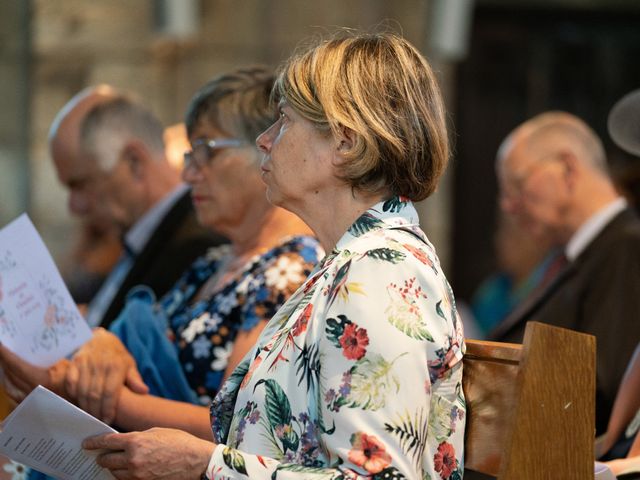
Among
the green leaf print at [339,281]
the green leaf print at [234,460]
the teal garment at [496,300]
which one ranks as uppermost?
the green leaf print at [339,281]

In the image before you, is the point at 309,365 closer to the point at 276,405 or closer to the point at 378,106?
the point at 276,405

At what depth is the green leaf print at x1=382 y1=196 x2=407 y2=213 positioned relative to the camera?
2197 mm

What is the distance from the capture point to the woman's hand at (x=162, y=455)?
206cm

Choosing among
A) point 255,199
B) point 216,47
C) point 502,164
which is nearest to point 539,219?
point 502,164

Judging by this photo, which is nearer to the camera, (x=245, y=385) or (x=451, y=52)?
(x=245, y=385)

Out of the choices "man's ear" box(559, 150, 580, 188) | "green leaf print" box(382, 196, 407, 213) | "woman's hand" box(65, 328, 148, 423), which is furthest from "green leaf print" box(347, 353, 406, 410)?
"man's ear" box(559, 150, 580, 188)

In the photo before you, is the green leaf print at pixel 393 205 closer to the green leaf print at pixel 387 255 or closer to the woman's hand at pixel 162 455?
the green leaf print at pixel 387 255

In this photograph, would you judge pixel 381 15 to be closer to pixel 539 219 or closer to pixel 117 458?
pixel 539 219

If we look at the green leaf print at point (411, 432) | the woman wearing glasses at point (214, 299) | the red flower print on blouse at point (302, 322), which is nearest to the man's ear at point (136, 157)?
the woman wearing glasses at point (214, 299)

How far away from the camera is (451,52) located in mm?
7590

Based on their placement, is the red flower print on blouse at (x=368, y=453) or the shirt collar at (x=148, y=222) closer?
the red flower print on blouse at (x=368, y=453)

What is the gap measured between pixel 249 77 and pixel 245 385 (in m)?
1.34

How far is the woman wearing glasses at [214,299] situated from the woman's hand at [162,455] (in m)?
0.72

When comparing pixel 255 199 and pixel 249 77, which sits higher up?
pixel 249 77
